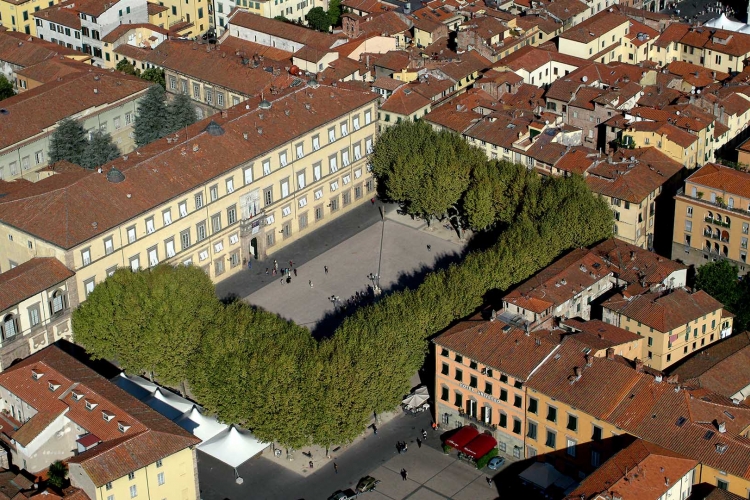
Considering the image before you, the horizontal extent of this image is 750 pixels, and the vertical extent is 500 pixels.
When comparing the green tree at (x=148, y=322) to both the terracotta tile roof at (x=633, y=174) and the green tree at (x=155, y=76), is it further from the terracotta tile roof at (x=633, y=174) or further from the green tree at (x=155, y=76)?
the green tree at (x=155, y=76)

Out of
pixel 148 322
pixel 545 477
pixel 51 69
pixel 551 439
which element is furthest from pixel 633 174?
pixel 51 69

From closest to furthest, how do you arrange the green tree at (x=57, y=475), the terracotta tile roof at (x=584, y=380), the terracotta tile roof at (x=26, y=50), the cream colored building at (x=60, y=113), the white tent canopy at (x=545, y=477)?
the green tree at (x=57, y=475), the terracotta tile roof at (x=584, y=380), the white tent canopy at (x=545, y=477), the cream colored building at (x=60, y=113), the terracotta tile roof at (x=26, y=50)

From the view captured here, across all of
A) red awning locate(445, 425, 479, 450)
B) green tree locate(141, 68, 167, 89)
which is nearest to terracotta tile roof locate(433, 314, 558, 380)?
red awning locate(445, 425, 479, 450)

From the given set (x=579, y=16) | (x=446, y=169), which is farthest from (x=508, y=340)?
(x=579, y=16)

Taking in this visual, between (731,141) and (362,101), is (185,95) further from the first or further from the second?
(731,141)

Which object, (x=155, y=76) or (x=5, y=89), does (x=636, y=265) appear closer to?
(x=155, y=76)

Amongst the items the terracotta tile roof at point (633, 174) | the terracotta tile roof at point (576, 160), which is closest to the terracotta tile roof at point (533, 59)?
the terracotta tile roof at point (576, 160)
